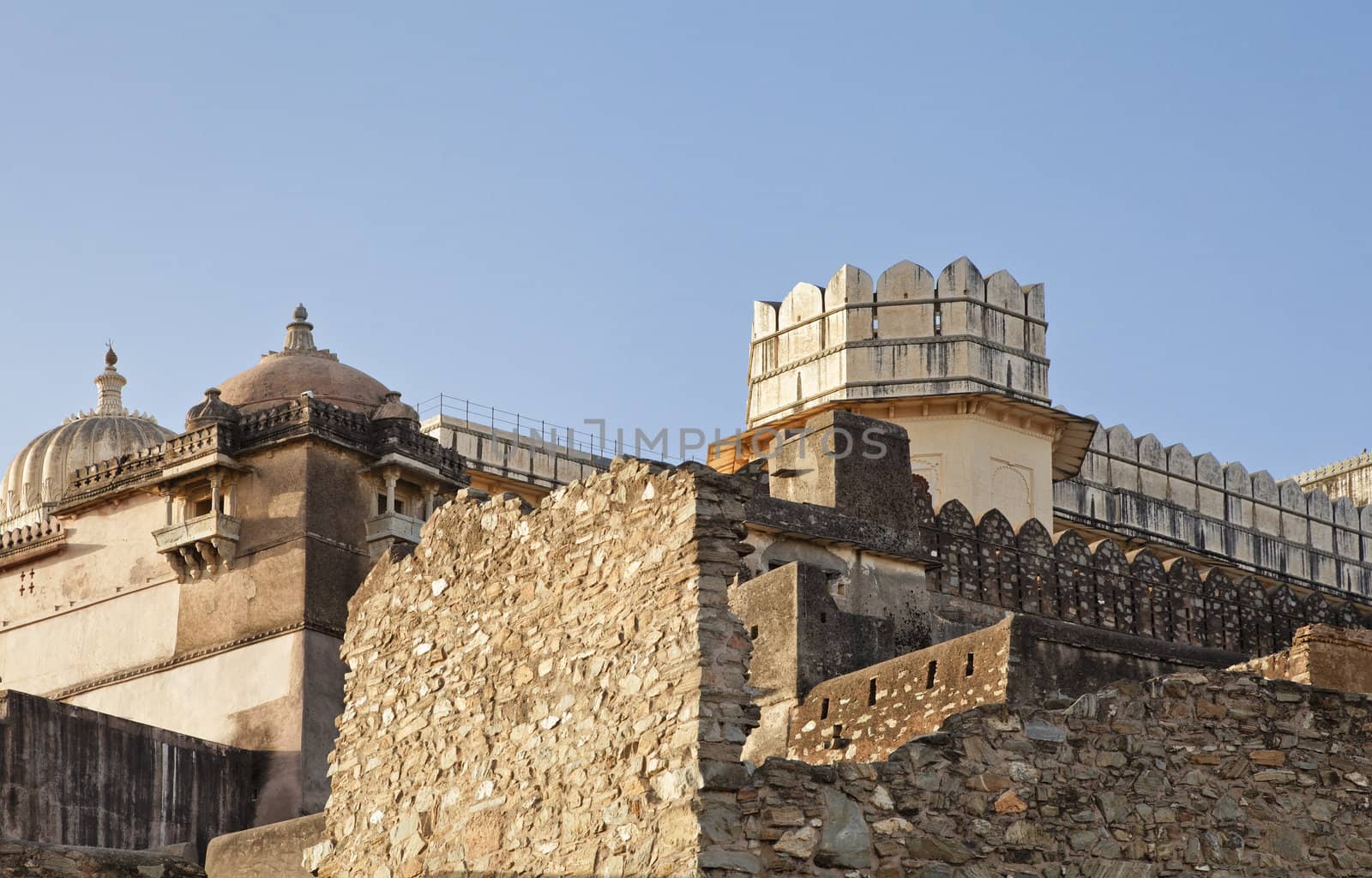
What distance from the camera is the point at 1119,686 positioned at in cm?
958

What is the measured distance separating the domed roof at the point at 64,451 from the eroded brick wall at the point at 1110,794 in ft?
102

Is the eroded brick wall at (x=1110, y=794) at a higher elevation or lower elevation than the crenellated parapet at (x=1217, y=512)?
lower

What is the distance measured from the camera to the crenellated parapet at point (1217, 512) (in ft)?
109

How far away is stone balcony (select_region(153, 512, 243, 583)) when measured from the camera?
23172 mm

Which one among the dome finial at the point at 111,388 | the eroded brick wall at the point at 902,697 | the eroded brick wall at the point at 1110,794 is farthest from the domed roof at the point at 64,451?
the eroded brick wall at the point at 1110,794

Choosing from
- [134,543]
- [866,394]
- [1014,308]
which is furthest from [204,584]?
[1014,308]

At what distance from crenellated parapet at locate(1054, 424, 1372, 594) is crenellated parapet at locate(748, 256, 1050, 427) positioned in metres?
3.69

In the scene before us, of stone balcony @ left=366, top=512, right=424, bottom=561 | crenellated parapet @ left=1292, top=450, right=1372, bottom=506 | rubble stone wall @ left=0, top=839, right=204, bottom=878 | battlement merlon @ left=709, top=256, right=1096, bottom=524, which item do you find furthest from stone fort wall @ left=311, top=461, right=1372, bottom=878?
crenellated parapet @ left=1292, top=450, right=1372, bottom=506

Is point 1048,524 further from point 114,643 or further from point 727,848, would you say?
point 727,848

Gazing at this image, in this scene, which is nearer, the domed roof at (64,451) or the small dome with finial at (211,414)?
the small dome with finial at (211,414)

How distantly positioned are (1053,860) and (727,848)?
1.53 metres

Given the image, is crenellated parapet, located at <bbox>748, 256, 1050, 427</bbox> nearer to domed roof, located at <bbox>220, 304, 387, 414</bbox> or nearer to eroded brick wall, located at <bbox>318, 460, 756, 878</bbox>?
domed roof, located at <bbox>220, 304, 387, 414</bbox>

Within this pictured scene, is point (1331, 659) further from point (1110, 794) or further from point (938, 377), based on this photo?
point (938, 377)

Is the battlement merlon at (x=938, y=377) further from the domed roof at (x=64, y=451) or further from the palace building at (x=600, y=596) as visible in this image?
the domed roof at (x=64, y=451)
